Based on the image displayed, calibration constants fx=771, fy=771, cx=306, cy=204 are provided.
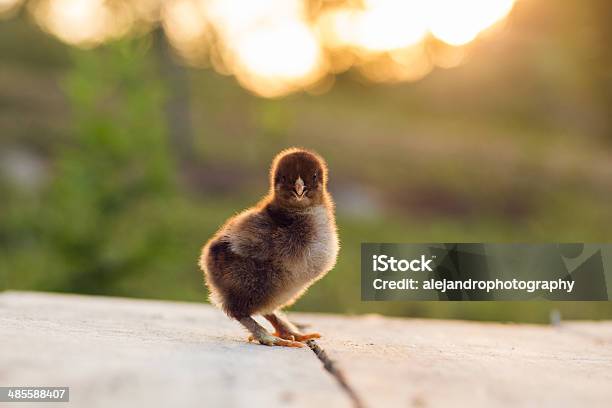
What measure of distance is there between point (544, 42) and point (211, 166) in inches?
537

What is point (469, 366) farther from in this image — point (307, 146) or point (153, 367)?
point (307, 146)

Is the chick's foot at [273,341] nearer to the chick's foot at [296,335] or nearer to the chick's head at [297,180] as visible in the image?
the chick's foot at [296,335]

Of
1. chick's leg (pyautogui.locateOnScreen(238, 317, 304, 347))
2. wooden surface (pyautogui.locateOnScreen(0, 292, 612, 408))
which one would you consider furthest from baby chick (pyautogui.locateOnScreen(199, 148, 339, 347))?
wooden surface (pyautogui.locateOnScreen(0, 292, 612, 408))

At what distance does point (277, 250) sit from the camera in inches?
136

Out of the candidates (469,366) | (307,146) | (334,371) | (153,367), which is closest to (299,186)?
(334,371)

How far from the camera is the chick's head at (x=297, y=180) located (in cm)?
352

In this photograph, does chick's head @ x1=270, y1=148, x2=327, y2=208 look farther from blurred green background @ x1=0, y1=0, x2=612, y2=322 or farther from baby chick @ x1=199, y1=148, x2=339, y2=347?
blurred green background @ x1=0, y1=0, x2=612, y2=322

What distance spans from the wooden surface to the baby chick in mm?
194

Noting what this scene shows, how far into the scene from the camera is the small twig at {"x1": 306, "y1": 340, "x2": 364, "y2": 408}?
7.75ft

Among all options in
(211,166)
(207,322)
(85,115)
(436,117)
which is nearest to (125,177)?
(85,115)

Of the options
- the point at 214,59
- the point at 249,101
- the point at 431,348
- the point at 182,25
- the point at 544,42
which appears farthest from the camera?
the point at 249,101

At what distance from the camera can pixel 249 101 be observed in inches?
1261

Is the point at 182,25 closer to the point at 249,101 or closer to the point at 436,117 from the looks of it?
the point at 249,101

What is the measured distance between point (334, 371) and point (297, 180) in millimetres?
1028
